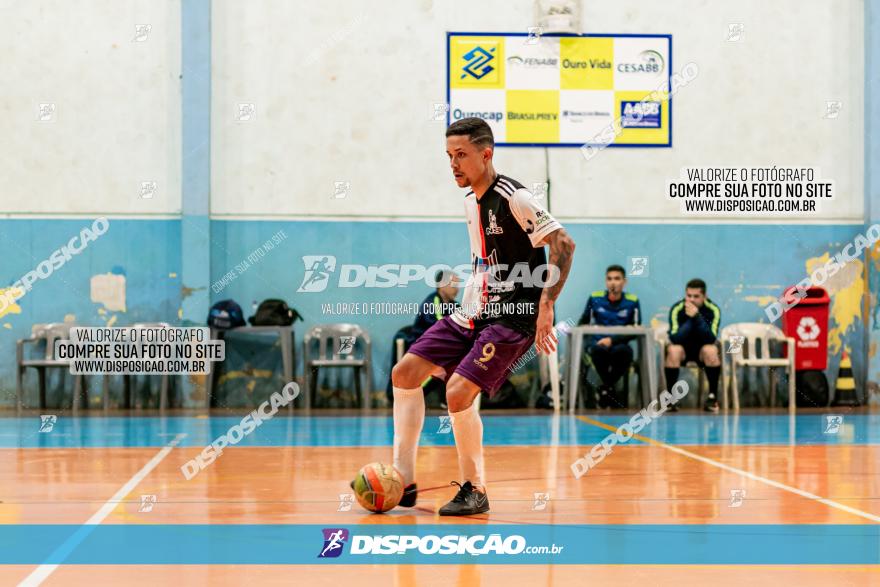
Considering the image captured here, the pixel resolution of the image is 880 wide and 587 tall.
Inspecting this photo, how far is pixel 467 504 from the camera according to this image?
244 inches

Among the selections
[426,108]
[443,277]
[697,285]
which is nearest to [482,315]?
[443,277]

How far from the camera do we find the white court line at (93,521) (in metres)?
4.50

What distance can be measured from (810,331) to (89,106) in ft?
37.1

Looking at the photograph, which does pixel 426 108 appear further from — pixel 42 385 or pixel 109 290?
pixel 42 385

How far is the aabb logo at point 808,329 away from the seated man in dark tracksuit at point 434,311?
521 cm

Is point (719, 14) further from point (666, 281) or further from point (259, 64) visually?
point (259, 64)

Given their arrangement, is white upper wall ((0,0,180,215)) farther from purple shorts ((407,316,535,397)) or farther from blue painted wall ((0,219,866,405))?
purple shorts ((407,316,535,397))

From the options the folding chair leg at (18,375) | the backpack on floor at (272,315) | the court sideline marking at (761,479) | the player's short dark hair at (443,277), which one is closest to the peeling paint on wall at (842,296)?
the player's short dark hair at (443,277)

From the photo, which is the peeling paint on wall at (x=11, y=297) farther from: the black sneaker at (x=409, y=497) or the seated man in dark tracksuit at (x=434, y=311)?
the black sneaker at (x=409, y=497)

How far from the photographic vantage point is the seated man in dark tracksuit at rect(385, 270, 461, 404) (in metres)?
15.0

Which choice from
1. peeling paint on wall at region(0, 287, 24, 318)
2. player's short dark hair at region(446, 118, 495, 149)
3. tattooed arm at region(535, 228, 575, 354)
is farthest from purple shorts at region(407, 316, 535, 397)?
peeling paint on wall at region(0, 287, 24, 318)

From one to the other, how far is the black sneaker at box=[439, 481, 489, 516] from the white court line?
1974 mm

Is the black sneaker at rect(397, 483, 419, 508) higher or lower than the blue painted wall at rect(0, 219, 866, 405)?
lower

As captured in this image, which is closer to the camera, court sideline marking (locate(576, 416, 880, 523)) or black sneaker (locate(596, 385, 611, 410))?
court sideline marking (locate(576, 416, 880, 523))
